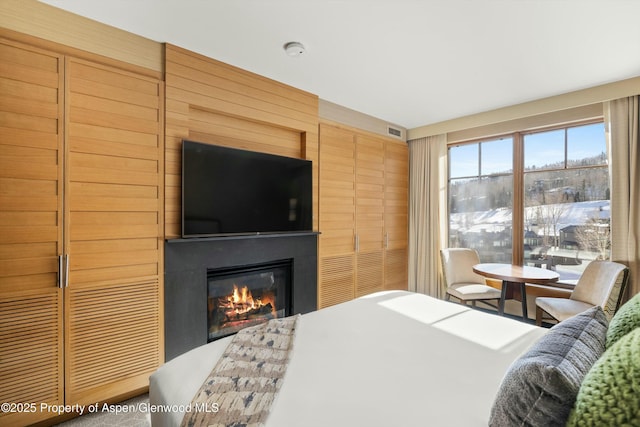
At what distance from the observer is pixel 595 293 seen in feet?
9.79

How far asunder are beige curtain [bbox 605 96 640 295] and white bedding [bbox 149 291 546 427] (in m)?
2.24

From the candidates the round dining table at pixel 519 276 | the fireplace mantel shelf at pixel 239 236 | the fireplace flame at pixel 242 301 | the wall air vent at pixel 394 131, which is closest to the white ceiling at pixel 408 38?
the wall air vent at pixel 394 131

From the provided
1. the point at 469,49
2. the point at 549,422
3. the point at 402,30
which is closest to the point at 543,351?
the point at 549,422

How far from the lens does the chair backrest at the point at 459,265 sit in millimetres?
4051

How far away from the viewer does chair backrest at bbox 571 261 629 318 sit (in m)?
2.70

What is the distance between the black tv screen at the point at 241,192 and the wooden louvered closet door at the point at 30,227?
0.84 meters

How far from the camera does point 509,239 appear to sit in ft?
13.7

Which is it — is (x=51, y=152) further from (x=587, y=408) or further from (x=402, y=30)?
(x=587, y=408)

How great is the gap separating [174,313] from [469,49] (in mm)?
3383

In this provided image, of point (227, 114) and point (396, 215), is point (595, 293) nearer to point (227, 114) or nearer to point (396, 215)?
point (396, 215)

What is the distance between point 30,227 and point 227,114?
174 centimetres

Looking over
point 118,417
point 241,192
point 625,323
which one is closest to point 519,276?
point 625,323

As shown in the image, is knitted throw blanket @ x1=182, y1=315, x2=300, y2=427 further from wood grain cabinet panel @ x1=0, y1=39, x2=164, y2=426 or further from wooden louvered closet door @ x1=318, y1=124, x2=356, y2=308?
wooden louvered closet door @ x1=318, y1=124, x2=356, y2=308

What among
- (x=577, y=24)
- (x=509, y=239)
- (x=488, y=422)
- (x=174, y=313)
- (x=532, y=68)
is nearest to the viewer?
(x=488, y=422)
